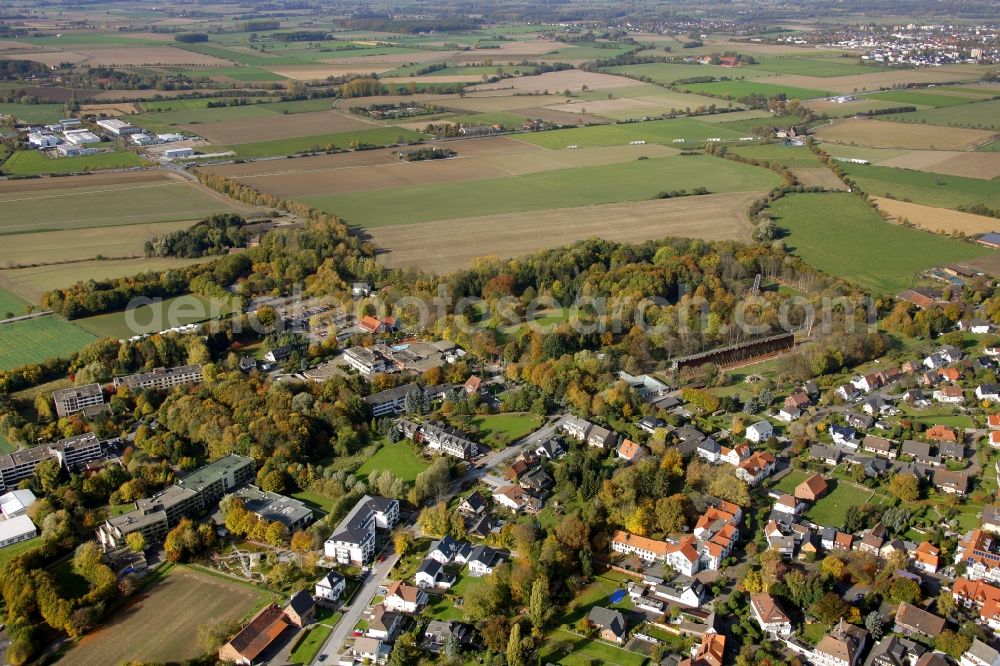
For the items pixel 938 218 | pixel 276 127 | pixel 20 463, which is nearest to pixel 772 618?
pixel 20 463

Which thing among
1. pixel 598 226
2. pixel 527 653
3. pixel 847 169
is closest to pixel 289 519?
pixel 527 653

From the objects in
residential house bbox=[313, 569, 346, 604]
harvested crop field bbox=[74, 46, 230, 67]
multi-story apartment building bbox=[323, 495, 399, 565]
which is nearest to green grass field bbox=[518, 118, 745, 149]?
multi-story apartment building bbox=[323, 495, 399, 565]

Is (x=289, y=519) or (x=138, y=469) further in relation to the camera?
(x=138, y=469)

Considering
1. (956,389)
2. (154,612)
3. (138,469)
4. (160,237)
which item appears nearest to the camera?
(154,612)

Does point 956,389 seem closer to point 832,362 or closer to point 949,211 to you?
point 832,362

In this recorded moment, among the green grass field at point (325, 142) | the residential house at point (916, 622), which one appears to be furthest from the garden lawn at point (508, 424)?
the green grass field at point (325, 142)

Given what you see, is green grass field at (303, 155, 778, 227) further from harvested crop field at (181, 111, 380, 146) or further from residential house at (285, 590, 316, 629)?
residential house at (285, 590, 316, 629)

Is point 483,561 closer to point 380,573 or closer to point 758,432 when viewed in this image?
point 380,573

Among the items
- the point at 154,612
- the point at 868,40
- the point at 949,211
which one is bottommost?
the point at 154,612
